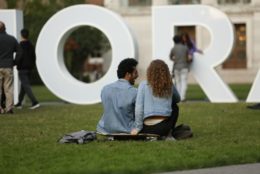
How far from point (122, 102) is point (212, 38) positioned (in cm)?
980

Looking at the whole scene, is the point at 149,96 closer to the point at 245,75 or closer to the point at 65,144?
the point at 65,144

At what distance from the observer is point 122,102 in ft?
41.7

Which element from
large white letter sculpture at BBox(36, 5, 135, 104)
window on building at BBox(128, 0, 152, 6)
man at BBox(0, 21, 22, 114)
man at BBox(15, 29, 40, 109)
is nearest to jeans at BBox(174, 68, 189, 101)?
large white letter sculpture at BBox(36, 5, 135, 104)

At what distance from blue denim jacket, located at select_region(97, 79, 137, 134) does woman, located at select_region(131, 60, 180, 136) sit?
7.8 inches

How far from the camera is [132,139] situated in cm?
1287

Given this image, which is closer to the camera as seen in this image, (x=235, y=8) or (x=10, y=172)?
(x=10, y=172)

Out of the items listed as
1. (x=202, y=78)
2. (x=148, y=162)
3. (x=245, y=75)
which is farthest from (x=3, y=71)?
(x=245, y=75)

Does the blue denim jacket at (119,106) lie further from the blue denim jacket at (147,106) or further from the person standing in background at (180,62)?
the person standing in background at (180,62)

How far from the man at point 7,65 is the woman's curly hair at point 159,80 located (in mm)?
6709

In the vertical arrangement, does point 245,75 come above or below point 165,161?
below

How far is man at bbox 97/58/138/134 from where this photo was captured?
12719 mm

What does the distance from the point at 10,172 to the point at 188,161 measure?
2255mm

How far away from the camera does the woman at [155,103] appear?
1251 centimetres

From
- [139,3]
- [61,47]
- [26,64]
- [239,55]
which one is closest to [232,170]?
[26,64]
